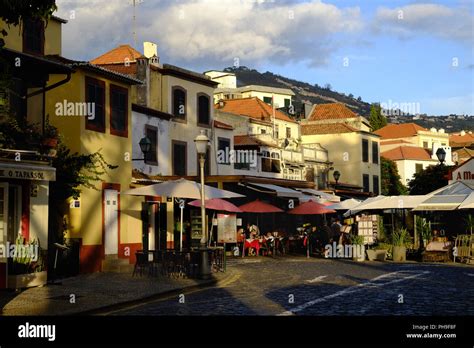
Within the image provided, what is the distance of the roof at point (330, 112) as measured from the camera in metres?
69.2

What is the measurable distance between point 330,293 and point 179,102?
74.7 feet

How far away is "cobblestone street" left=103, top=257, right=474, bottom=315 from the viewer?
14463 millimetres

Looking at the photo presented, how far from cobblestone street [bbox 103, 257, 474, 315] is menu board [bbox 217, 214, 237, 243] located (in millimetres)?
7426

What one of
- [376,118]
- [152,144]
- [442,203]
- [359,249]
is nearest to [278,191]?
[152,144]

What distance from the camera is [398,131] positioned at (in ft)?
352

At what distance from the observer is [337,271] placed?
79.7 ft

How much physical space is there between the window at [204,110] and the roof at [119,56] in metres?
4.07

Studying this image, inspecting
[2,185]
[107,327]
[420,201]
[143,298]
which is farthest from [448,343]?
[420,201]

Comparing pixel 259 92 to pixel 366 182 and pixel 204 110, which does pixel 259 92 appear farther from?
pixel 204 110

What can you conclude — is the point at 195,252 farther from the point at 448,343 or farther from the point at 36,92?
the point at 448,343

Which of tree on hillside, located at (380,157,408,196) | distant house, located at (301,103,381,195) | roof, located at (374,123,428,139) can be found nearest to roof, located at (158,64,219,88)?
distant house, located at (301,103,381,195)

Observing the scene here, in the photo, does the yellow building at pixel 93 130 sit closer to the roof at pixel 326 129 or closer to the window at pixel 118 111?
the window at pixel 118 111

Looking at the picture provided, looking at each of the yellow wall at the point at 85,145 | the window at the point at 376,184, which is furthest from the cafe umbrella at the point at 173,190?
the window at the point at 376,184

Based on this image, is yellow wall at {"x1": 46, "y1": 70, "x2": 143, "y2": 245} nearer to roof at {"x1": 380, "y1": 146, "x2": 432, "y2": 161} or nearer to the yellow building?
the yellow building
